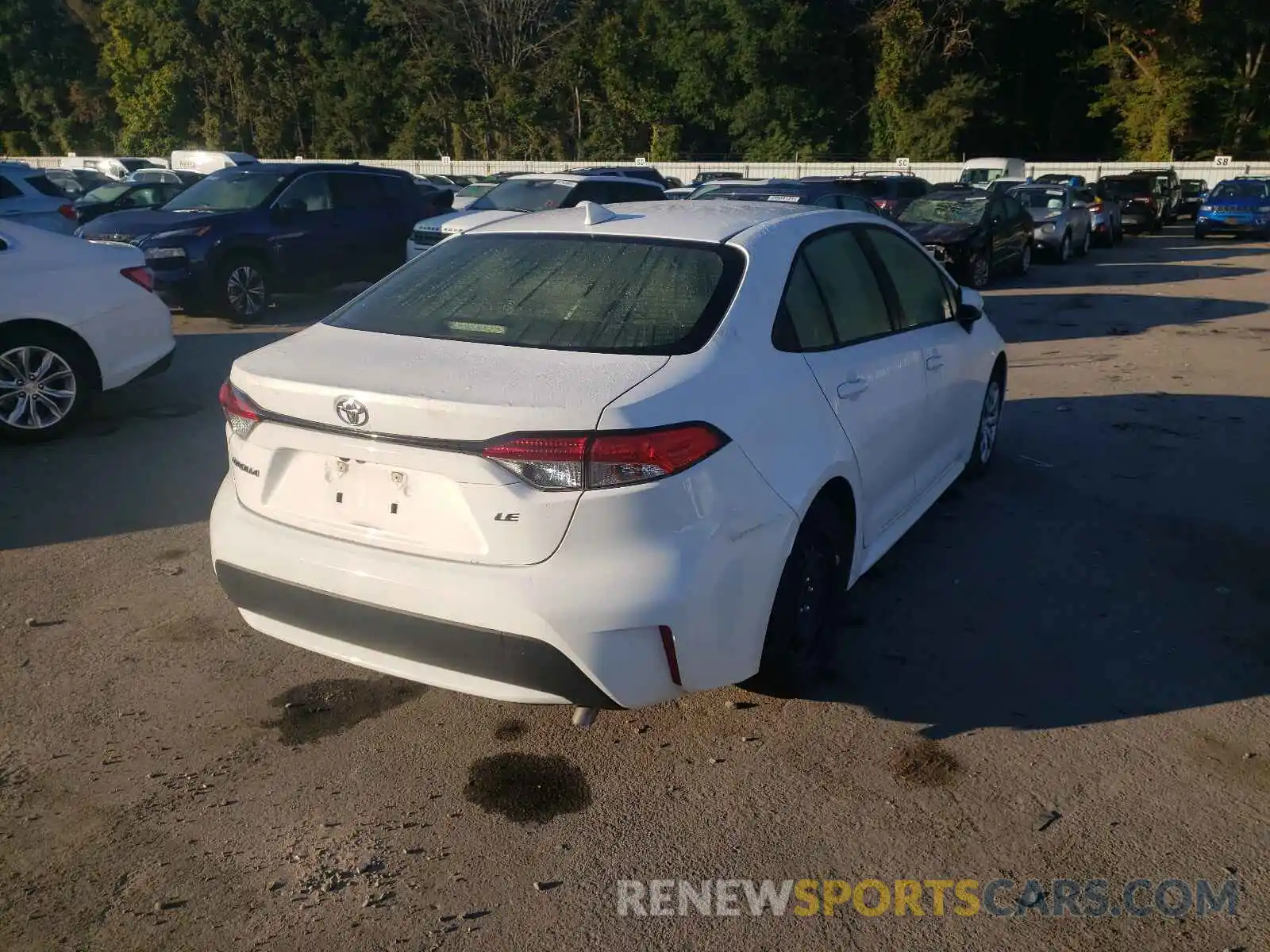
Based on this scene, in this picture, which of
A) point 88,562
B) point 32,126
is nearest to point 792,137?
point 88,562

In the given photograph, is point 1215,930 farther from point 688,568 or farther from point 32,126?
point 32,126

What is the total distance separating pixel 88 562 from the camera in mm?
5223

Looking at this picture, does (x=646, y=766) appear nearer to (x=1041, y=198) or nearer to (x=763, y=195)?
(x=763, y=195)

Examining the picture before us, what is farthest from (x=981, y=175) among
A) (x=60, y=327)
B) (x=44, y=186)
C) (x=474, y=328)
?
(x=474, y=328)

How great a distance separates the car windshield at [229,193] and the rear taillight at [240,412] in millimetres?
9636

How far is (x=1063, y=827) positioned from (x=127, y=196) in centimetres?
2069

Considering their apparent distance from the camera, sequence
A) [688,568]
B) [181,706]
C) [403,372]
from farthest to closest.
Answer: [181,706] < [403,372] < [688,568]

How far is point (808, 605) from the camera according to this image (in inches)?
152

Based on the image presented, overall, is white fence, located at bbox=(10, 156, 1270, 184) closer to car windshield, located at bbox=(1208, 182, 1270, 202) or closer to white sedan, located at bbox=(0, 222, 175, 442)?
car windshield, located at bbox=(1208, 182, 1270, 202)

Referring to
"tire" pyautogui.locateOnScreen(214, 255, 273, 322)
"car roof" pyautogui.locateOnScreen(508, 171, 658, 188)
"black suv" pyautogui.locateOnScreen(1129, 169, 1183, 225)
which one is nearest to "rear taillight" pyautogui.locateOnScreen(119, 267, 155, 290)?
"tire" pyautogui.locateOnScreen(214, 255, 273, 322)

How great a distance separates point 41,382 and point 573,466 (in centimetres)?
557

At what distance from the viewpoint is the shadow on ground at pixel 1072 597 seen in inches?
159

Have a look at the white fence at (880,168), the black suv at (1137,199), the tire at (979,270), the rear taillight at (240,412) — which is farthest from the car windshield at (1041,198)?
the rear taillight at (240,412)

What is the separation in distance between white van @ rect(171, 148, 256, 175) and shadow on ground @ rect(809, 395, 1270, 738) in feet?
106
